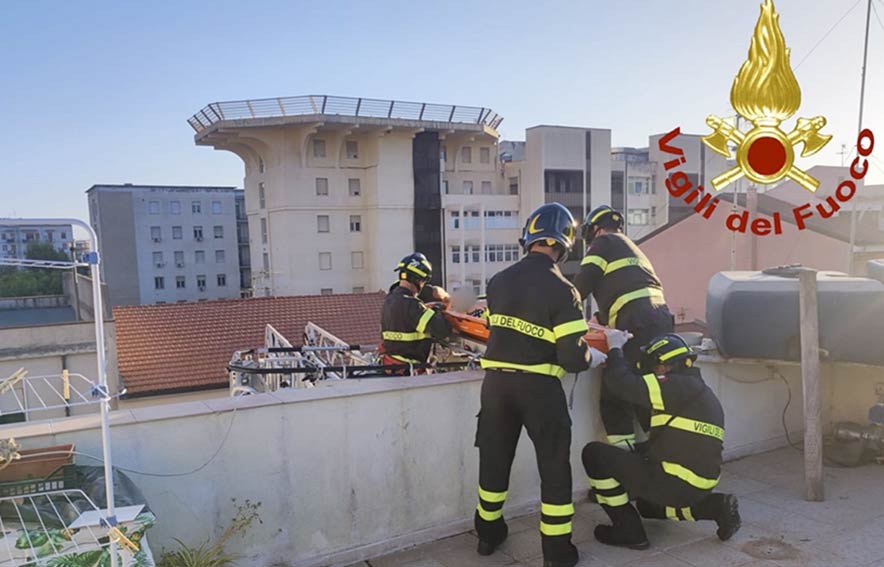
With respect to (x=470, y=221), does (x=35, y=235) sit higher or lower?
lower

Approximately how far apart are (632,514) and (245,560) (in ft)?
7.36

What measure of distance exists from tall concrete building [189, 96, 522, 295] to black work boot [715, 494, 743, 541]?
3819cm

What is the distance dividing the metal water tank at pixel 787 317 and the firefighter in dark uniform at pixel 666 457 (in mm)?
1597

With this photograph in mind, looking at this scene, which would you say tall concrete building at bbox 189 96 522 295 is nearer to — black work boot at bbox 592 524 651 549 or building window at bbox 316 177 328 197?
building window at bbox 316 177 328 197

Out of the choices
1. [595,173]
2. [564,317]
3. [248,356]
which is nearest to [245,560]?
[564,317]

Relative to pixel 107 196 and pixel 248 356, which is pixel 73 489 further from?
pixel 107 196

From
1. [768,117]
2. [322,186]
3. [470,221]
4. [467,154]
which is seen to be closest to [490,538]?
[768,117]

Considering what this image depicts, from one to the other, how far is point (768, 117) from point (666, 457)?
6.64 m

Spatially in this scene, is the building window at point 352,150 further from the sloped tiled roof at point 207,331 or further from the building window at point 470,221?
the sloped tiled roof at point 207,331

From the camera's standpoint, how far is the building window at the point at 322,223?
4191cm

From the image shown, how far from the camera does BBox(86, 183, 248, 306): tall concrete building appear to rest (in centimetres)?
5703

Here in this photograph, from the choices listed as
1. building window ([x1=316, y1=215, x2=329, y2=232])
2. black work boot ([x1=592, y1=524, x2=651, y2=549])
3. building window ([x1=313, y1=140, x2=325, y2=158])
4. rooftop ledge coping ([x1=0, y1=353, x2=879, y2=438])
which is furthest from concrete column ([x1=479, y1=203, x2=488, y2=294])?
black work boot ([x1=592, y1=524, x2=651, y2=549])

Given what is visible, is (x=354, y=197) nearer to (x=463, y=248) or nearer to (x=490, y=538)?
(x=463, y=248)

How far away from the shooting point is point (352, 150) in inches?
1694
